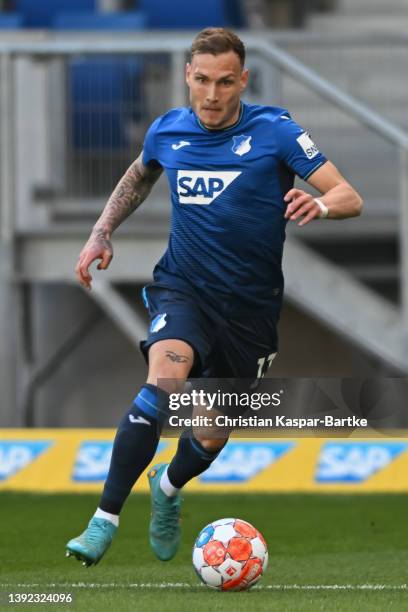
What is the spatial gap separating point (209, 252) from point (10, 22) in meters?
9.16

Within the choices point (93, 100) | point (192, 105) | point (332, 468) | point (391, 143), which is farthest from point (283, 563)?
point (93, 100)

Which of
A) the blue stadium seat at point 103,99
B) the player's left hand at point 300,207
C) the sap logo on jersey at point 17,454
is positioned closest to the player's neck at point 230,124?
the player's left hand at point 300,207

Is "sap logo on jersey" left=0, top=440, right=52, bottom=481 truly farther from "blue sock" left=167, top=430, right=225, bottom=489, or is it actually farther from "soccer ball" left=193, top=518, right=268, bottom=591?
"soccer ball" left=193, top=518, right=268, bottom=591

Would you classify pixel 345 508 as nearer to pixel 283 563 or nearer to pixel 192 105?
pixel 283 563

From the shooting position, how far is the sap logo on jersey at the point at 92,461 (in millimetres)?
12070

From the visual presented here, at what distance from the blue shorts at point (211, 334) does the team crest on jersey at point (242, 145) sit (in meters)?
0.62

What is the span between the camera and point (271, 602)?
5.77 meters

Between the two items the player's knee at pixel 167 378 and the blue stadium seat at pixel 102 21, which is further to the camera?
the blue stadium seat at pixel 102 21

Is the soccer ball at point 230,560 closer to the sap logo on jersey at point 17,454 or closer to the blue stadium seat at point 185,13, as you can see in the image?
the sap logo on jersey at point 17,454

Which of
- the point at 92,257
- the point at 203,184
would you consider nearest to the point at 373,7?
the point at 203,184

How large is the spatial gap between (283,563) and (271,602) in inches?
74.6

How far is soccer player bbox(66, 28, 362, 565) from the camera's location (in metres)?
6.31

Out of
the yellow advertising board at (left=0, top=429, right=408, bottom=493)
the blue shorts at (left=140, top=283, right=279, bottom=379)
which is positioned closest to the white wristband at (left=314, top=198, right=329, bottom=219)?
the blue shorts at (left=140, top=283, right=279, bottom=379)

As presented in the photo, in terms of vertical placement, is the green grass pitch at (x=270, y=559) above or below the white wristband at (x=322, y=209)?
below
